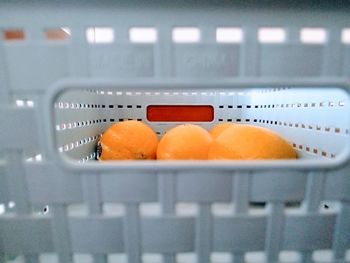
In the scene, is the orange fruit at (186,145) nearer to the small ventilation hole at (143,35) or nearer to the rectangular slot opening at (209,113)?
the rectangular slot opening at (209,113)

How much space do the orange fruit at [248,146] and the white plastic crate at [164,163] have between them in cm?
14

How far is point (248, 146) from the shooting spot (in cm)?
43

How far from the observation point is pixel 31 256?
0.99 feet

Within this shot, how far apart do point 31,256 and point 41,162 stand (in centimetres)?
13

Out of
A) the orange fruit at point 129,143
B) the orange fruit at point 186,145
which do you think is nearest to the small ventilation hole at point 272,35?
the orange fruit at point 186,145

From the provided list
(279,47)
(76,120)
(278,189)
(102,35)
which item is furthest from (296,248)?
(76,120)

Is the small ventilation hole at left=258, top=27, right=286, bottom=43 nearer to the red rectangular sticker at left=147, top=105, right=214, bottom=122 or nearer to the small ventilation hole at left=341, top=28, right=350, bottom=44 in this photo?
the small ventilation hole at left=341, top=28, right=350, bottom=44

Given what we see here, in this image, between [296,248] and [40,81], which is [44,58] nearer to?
[40,81]

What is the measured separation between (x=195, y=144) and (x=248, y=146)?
118mm

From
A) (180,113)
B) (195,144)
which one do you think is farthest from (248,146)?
(180,113)

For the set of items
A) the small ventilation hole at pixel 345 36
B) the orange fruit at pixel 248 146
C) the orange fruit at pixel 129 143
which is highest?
the small ventilation hole at pixel 345 36

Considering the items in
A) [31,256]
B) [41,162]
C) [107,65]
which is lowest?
[31,256]

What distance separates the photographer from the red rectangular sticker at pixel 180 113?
80 centimetres

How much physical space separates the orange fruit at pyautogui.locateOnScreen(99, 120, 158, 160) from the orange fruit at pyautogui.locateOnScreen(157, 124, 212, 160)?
0.26ft
